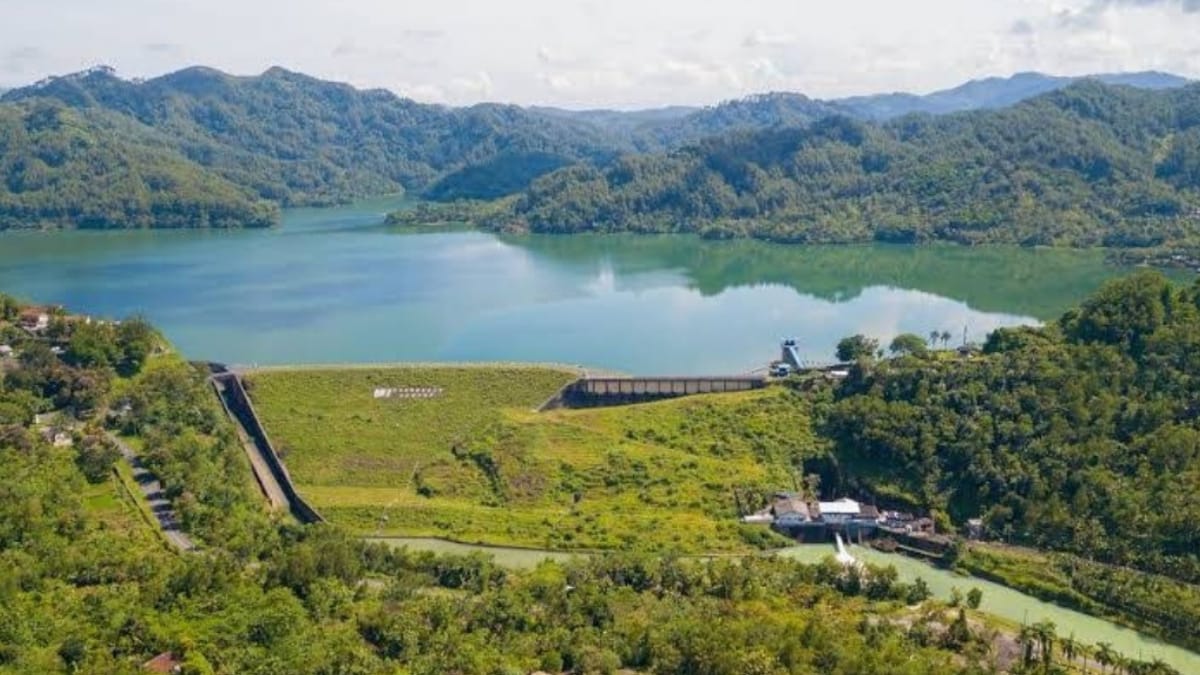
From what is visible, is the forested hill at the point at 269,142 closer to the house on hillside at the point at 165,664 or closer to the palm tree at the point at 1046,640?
the house on hillside at the point at 165,664

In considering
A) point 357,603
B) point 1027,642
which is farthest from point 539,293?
point 1027,642

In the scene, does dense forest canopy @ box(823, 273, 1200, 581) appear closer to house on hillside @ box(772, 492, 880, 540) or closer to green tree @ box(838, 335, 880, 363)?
house on hillside @ box(772, 492, 880, 540)

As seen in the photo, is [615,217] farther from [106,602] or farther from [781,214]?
[106,602]

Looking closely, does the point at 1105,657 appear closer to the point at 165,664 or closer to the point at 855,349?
the point at 165,664

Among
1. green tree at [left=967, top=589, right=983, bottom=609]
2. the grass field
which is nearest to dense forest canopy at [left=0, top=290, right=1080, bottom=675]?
green tree at [left=967, top=589, right=983, bottom=609]

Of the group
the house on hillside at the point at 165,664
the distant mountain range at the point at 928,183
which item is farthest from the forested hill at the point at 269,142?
the house on hillside at the point at 165,664
